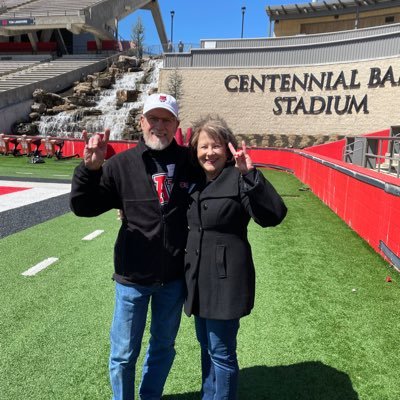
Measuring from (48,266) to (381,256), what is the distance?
14.8 feet

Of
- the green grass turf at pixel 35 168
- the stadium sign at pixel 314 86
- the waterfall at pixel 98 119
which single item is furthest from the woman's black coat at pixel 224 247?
the waterfall at pixel 98 119

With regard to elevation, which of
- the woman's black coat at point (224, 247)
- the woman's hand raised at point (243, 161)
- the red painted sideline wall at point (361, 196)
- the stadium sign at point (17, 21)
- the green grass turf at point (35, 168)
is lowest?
the green grass turf at point (35, 168)

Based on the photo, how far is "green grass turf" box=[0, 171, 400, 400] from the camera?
8.79ft

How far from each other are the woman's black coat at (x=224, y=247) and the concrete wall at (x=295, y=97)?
85.2 feet

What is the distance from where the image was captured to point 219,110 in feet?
99.5

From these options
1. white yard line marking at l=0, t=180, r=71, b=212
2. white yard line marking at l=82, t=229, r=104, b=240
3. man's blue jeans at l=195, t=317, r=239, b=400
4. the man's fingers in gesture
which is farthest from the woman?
white yard line marking at l=0, t=180, r=71, b=212

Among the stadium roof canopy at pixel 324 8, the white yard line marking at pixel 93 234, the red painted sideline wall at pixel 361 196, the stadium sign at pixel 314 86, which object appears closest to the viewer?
the red painted sideline wall at pixel 361 196

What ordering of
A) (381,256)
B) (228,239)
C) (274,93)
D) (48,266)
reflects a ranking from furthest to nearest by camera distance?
(274,93), (381,256), (48,266), (228,239)

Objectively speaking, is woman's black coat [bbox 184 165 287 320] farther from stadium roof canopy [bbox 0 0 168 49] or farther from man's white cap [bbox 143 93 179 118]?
stadium roof canopy [bbox 0 0 168 49]

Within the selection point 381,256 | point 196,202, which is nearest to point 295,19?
point 381,256

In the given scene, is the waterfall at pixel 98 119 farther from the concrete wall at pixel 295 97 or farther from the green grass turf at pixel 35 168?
the green grass turf at pixel 35 168

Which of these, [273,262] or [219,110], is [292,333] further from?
[219,110]

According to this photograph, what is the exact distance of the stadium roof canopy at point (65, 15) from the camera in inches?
1598

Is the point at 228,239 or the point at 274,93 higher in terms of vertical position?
the point at 274,93
